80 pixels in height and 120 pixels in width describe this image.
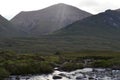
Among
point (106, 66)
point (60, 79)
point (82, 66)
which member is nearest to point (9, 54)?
point (82, 66)

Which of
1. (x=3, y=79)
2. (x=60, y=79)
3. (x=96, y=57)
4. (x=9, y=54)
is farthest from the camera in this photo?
(x=96, y=57)

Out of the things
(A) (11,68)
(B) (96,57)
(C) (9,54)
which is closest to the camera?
(A) (11,68)

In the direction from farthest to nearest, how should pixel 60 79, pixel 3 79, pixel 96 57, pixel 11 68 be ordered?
pixel 96 57 < pixel 11 68 < pixel 60 79 < pixel 3 79

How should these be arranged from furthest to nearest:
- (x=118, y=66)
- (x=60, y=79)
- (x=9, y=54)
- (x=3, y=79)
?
(x=9, y=54) < (x=118, y=66) < (x=60, y=79) < (x=3, y=79)

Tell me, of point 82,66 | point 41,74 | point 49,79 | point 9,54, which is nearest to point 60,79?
point 49,79

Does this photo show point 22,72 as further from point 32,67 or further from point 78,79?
point 78,79

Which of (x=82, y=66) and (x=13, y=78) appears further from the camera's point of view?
(x=82, y=66)

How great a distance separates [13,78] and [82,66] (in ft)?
109

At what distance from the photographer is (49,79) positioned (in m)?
69.0

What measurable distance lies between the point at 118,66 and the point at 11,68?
3395cm

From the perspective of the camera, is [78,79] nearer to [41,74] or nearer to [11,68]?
[41,74]

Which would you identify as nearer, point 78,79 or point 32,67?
point 78,79

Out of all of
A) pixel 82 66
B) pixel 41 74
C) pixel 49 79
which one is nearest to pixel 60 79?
pixel 49 79

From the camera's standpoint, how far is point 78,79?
70250 mm
